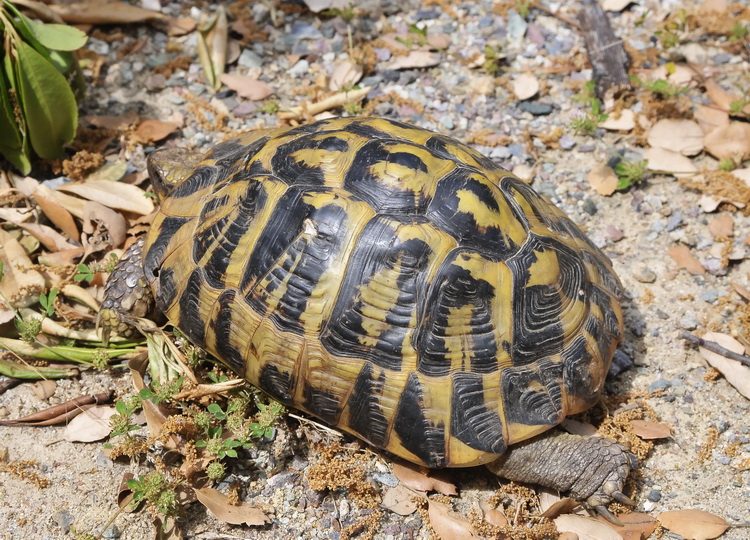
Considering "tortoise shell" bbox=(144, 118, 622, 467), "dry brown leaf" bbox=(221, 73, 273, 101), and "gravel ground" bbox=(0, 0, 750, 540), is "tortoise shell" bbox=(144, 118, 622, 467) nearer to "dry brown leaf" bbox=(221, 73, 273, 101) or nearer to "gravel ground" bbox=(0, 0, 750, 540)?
"gravel ground" bbox=(0, 0, 750, 540)

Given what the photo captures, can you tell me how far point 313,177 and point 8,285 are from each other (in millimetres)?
1831

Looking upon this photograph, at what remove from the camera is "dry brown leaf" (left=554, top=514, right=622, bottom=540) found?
302 cm

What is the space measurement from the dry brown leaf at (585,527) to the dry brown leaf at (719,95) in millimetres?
3115

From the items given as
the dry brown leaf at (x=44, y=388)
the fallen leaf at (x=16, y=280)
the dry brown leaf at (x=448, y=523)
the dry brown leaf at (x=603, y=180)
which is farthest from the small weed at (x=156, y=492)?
the dry brown leaf at (x=603, y=180)

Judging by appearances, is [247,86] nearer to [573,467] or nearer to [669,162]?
[669,162]

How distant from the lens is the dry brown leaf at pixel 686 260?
4078mm

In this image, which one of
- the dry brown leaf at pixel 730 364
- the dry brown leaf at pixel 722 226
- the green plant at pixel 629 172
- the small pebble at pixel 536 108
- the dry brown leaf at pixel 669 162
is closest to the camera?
the dry brown leaf at pixel 730 364

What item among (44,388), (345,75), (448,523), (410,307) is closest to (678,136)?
(345,75)

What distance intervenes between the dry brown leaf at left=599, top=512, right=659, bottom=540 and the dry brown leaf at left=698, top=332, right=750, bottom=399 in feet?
3.11

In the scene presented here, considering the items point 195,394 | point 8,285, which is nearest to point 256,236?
point 195,394

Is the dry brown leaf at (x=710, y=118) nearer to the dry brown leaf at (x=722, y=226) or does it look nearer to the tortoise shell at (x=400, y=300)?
the dry brown leaf at (x=722, y=226)

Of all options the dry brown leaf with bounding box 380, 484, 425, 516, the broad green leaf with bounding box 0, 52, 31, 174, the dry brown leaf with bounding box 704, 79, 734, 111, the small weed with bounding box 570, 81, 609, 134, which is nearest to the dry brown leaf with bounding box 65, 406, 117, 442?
the dry brown leaf with bounding box 380, 484, 425, 516

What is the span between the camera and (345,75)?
4945mm

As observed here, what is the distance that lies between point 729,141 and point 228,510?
3.82 m
